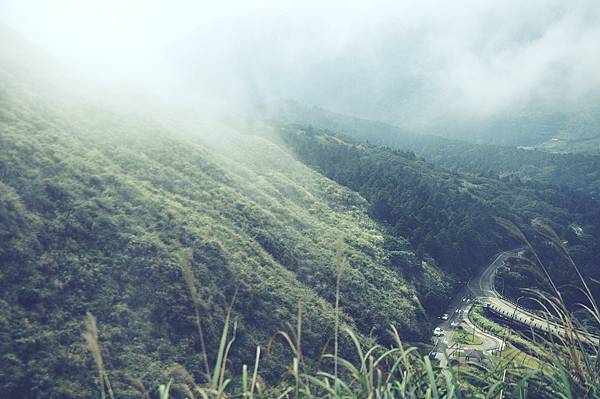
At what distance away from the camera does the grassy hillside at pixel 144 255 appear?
129ft

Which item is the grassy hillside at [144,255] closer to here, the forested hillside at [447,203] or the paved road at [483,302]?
the paved road at [483,302]

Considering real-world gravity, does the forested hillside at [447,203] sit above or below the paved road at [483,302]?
above

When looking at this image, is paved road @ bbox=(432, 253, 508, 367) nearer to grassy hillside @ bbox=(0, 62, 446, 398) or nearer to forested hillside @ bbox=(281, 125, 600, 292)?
grassy hillside @ bbox=(0, 62, 446, 398)

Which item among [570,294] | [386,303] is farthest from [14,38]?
[570,294]

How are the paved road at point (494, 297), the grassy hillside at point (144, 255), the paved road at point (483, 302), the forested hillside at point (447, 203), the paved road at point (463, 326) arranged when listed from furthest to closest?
1. the forested hillside at point (447, 203)
2. the paved road at point (494, 297)
3. the paved road at point (483, 302)
4. the paved road at point (463, 326)
5. the grassy hillside at point (144, 255)

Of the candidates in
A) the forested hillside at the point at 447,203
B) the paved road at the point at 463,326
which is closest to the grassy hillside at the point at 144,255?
the paved road at the point at 463,326

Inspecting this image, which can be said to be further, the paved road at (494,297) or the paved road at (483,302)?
the paved road at (494,297)

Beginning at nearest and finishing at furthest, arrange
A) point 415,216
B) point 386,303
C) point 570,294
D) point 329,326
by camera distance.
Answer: point 329,326, point 386,303, point 570,294, point 415,216

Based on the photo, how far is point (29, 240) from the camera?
1731 inches

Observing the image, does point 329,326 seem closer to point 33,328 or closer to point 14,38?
point 33,328

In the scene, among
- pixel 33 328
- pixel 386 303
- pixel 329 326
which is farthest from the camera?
pixel 386 303

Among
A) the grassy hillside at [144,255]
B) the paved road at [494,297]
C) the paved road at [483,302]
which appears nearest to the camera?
the grassy hillside at [144,255]

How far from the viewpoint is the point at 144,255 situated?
5038 centimetres

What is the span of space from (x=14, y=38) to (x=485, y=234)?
120717 mm
